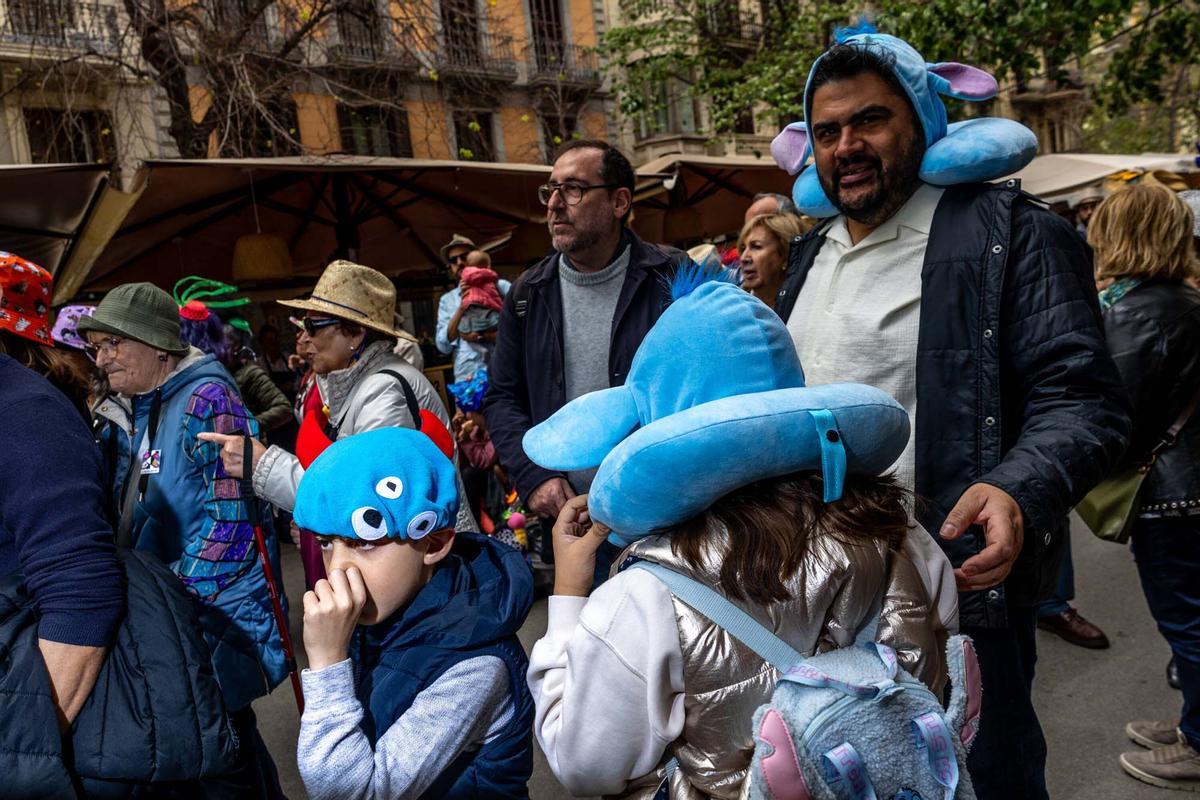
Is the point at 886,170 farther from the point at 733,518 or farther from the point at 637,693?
the point at 637,693

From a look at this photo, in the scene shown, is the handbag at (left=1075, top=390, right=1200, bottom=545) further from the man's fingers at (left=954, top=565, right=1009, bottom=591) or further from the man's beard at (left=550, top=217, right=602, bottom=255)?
the man's beard at (left=550, top=217, right=602, bottom=255)

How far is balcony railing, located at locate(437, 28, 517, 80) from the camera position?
11.8m

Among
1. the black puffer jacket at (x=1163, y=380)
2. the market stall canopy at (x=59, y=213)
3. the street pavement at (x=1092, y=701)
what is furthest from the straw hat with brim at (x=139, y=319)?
the market stall canopy at (x=59, y=213)

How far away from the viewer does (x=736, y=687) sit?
1.15 metres

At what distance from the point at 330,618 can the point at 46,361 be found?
3.51 feet

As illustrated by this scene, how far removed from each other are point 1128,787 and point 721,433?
2.77 metres

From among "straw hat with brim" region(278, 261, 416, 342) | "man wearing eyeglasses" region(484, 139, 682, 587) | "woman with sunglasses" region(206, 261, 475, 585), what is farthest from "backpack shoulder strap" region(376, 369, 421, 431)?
"man wearing eyeglasses" region(484, 139, 682, 587)

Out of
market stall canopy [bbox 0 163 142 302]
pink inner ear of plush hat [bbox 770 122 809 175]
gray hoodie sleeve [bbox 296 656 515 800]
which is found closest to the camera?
gray hoodie sleeve [bbox 296 656 515 800]

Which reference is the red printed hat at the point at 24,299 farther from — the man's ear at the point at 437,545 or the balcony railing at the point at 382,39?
the balcony railing at the point at 382,39

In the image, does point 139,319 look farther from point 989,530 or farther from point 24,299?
point 989,530

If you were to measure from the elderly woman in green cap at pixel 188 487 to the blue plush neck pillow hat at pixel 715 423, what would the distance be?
1.71 m

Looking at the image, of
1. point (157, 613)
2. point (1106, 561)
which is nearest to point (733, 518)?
point (157, 613)

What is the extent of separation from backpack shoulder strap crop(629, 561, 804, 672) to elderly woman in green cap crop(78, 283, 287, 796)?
1.78 meters

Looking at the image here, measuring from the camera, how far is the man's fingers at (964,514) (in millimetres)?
1386
